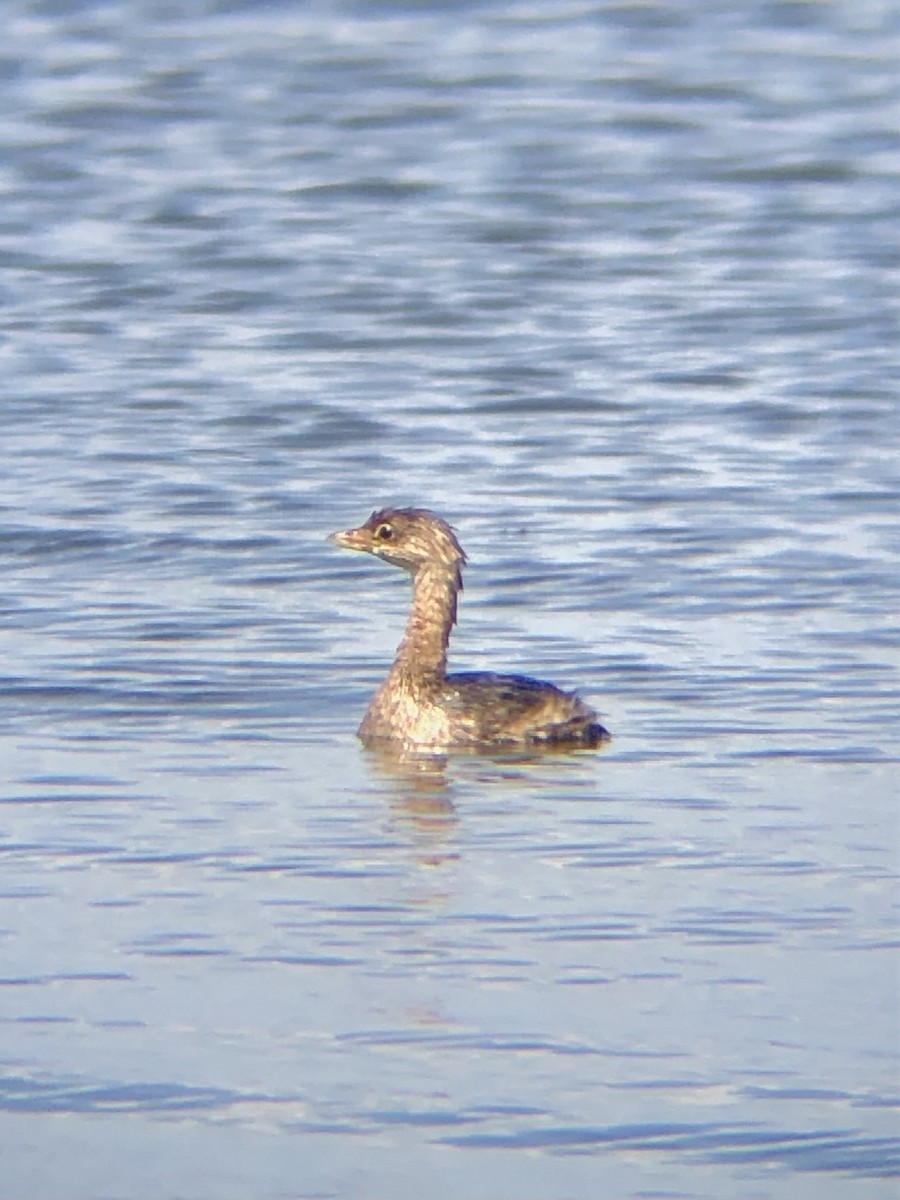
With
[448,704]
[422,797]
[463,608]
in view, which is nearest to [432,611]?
[448,704]

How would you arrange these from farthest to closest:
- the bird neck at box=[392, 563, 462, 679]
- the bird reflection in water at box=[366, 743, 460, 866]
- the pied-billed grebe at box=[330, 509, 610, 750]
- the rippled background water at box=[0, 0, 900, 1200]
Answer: the bird neck at box=[392, 563, 462, 679] → the pied-billed grebe at box=[330, 509, 610, 750] → the bird reflection in water at box=[366, 743, 460, 866] → the rippled background water at box=[0, 0, 900, 1200]

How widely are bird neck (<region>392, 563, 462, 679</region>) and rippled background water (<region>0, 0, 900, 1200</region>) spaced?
0.74 ft

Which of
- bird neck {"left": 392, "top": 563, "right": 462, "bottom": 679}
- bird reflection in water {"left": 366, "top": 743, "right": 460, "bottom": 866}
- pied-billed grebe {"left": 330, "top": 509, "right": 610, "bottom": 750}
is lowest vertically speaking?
bird reflection in water {"left": 366, "top": 743, "right": 460, "bottom": 866}

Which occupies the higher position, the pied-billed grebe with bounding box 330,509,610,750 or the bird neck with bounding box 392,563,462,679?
the bird neck with bounding box 392,563,462,679

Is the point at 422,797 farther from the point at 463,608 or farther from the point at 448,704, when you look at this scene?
the point at 463,608

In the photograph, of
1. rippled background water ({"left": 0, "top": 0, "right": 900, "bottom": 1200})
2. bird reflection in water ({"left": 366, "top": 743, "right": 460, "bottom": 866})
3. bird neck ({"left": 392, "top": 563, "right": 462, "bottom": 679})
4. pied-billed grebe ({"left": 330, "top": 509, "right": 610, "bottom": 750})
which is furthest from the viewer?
bird neck ({"left": 392, "top": 563, "right": 462, "bottom": 679})

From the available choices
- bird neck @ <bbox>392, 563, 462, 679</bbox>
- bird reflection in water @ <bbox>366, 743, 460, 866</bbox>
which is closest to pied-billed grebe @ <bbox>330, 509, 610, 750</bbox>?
bird neck @ <bbox>392, 563, 462, 679</bbox>

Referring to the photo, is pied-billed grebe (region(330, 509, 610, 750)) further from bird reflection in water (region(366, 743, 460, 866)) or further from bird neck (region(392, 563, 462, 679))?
bird reflection in water (region(366, 743, 460, 866))

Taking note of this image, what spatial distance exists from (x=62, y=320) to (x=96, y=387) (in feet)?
6.65

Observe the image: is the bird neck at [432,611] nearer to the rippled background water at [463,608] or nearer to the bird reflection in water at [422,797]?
the rippled background water at [463,608]

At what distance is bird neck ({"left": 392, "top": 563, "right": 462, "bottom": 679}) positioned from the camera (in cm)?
1038

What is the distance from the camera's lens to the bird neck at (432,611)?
10375 millimetres

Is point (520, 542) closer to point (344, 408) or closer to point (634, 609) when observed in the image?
point (634, 609)

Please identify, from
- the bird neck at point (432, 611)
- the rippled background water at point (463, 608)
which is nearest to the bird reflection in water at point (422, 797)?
the rippled background water at point (463, 608)
